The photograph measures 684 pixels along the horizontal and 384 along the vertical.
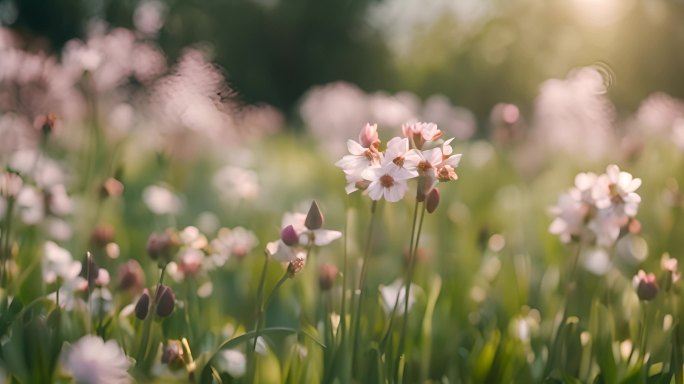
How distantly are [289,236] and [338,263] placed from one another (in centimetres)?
97

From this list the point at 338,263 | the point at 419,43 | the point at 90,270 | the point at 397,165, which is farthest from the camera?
the point at 419,43

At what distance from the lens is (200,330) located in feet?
4.66

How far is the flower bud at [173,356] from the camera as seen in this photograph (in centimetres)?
111

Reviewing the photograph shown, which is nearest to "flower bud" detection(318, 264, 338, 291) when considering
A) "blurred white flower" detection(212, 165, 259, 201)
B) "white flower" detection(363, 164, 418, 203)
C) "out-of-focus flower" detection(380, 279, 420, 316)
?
"out-of-focus flower" detection(380, 279, 420, 316)

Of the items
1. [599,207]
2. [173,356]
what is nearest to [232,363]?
[173,356]

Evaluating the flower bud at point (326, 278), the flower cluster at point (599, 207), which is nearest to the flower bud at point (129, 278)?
the flower bud at point (326, 278)

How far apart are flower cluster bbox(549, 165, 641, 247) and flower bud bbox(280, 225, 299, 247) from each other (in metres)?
0.52

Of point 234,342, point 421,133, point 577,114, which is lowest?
point 234,342

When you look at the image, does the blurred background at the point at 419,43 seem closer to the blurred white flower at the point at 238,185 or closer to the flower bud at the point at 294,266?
the blurred white flower at the point at 238,185

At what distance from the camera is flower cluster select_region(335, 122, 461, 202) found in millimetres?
1064

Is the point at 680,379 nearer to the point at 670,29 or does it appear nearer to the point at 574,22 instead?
the point at 574,22

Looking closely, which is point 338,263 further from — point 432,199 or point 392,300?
point 432,199

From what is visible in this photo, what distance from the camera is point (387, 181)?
1081mm

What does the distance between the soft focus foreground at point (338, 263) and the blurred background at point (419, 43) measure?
7.55ft
